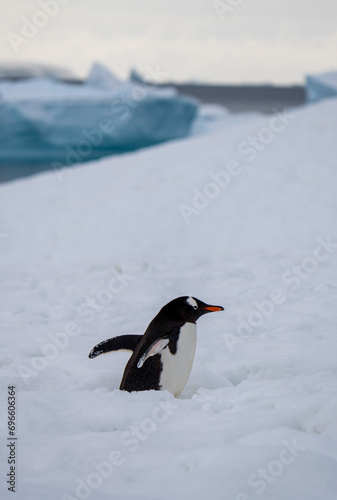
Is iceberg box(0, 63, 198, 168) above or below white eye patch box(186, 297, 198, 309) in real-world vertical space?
below

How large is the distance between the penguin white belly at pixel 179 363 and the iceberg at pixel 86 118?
44.6 feet

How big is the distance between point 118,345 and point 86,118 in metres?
14.5

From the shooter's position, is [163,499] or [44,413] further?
[44,413]

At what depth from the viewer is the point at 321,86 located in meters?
14.4

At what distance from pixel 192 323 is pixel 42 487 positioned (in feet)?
3.08

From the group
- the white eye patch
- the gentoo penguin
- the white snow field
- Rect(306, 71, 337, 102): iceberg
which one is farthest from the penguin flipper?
Rect(306, 71, 337, 102): iceberg

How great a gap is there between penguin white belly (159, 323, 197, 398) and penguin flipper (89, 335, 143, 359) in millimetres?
198

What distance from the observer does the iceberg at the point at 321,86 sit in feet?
45.3

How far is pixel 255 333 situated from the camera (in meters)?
3.20

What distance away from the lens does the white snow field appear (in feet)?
5.99

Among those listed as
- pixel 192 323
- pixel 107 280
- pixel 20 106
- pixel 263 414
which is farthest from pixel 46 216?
pixel 20 106

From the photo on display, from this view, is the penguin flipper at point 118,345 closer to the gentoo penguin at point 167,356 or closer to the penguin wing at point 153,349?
the gentoo penguin at point 167,356

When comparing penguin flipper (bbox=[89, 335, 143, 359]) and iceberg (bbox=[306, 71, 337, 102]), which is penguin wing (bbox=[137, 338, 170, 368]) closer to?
penguin flipper (bbox=[89, 335, 143, 359])

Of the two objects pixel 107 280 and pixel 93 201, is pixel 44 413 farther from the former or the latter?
pixel 93 201
